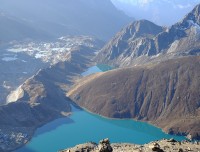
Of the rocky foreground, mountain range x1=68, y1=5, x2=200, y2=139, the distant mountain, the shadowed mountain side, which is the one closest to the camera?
the rocky foreground

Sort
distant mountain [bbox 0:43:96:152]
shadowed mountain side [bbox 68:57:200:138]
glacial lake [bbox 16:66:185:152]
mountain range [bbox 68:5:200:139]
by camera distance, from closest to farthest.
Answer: glacial lake [bbox 16:66:185:152] → distant mountain [bbox 0:43:96:152] → mountain range [bbox 68:5:200:139] → shadowed mountain side [bbox 68:57:200:138]

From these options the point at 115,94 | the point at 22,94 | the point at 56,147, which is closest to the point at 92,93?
the point at 115,94

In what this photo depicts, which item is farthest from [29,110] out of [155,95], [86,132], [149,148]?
[149,148]

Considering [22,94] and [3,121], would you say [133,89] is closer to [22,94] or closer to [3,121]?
[22,94]

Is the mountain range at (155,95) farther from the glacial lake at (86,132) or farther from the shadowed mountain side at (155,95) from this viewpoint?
the glacial lake at (86,132)

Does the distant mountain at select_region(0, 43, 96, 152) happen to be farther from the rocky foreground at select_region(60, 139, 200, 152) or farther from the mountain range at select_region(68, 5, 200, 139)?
the rocky foreground at select_region(60, 139, 200, 152)

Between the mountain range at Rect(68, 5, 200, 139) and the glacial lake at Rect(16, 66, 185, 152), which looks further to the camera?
the mountain range at Rect(68, 5, 200, 139)

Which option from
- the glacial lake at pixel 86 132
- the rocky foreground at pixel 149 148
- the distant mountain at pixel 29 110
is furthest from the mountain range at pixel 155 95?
the rocky foreground at pixel 149 148

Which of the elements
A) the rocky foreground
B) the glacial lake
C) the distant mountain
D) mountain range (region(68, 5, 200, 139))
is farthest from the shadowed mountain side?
the rocky foreground
